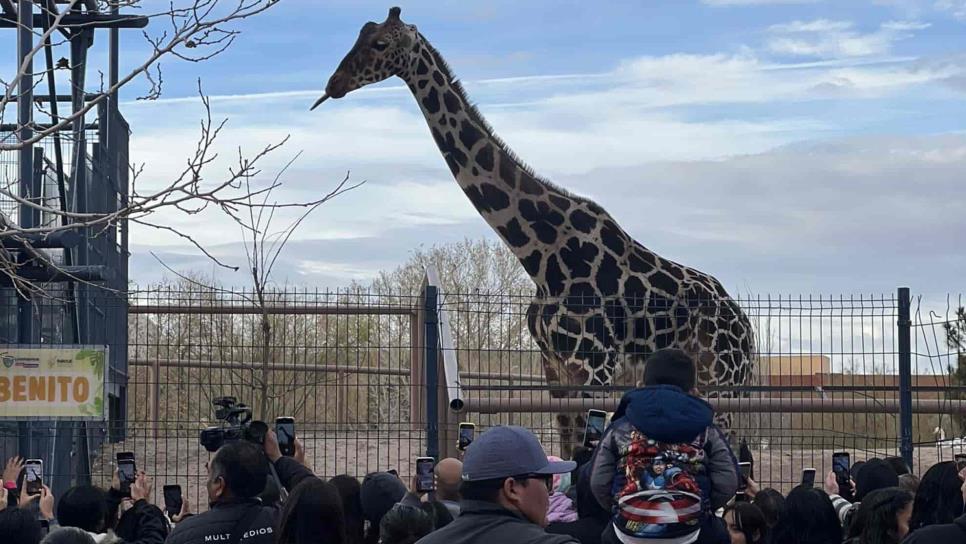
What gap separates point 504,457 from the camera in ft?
12.5

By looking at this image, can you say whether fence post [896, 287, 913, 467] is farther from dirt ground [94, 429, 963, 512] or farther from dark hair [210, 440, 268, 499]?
dark hair [210, 440, 268, 499]

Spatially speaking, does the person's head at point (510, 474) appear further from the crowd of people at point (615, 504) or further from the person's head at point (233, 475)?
the person's head at point (233, 475)

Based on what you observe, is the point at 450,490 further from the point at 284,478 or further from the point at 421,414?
the point at 421,414

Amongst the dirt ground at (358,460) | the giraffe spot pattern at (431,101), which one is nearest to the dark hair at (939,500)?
the dirt ground at (358,460)

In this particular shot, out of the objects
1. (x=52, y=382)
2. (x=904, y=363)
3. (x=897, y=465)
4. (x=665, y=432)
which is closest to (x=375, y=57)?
(x=52, y=382)

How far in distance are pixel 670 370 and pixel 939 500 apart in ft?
4.18

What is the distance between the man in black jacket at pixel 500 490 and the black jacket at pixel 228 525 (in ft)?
4.99

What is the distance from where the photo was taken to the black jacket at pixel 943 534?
4.87m

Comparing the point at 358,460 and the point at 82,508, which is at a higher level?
the point at 82,508

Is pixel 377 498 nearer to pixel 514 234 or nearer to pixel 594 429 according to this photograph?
pixel 594 429

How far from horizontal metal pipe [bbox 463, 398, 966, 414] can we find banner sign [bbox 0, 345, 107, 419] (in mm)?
2933

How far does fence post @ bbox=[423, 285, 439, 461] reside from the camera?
35.3ft

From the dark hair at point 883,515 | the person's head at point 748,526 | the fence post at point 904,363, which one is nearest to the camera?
the dark hair at point 883,515

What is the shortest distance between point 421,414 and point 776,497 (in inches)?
205
